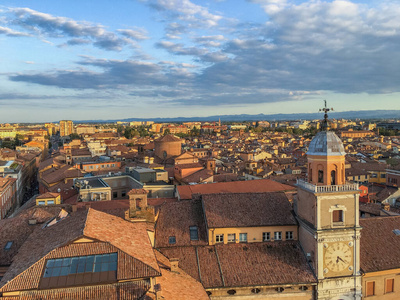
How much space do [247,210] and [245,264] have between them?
4493mm

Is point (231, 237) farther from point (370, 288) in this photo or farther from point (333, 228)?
point (370, 288)

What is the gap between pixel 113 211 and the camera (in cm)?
2769

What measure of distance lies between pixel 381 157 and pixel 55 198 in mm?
90477

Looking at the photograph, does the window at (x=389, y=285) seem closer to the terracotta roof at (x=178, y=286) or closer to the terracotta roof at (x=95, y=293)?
the terracotta roof at (x=178, y=286)

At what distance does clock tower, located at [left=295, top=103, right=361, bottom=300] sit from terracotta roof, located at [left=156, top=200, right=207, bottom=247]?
26.7 feet

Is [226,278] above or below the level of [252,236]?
below

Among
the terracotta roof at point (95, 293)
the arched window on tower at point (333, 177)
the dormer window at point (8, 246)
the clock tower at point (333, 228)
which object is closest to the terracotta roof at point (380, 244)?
the clock tower at point (333, 228)

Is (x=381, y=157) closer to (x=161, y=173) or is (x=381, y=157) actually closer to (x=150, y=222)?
(x=161, y=173)

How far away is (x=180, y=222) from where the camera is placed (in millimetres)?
26469

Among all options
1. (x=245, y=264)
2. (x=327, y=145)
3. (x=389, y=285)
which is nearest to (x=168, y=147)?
(x=245, y=264)

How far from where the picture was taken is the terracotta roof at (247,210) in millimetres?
25344

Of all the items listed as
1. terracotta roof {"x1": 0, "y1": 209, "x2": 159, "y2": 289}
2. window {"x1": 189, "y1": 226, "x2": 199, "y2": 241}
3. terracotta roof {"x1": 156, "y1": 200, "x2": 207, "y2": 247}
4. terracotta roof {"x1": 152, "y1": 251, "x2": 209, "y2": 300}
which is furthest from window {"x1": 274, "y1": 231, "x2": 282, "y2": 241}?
terracotta roof {"x1": 0, "y1": 209, "x2": 159, "y2": 289}

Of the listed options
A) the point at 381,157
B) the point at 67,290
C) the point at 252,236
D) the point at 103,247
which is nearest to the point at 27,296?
the point at 67,290

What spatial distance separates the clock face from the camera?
907 inches
